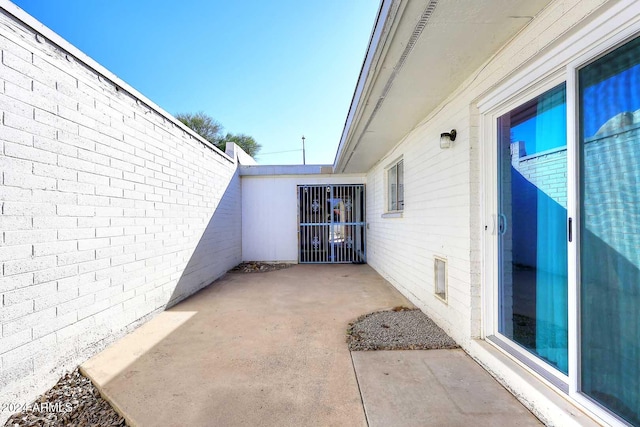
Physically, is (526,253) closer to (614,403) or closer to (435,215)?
(614,403)

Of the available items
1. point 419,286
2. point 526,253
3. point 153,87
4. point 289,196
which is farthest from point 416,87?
point 153,87

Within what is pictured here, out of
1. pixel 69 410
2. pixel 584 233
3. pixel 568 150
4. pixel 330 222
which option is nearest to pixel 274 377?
pixel 69 410

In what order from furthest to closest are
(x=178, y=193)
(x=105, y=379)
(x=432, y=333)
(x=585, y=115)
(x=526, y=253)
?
(x=178, y=193) → (x=432, y=333) → (x=105, y=379) → (x=526, y=253) → (x=585, y=115)

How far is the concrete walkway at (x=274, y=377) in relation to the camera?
174cm

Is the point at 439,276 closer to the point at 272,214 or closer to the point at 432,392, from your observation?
the point at 432,392

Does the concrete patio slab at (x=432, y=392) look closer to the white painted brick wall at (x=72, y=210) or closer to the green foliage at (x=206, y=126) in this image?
the white painted brick wall at (x=72, y=210)

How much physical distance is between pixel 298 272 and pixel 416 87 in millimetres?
4918

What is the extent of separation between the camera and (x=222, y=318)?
352 cm

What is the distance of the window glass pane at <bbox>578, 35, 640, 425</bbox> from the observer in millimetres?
1269

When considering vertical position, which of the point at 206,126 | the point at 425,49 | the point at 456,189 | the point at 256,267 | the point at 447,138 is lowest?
the point at 256,267

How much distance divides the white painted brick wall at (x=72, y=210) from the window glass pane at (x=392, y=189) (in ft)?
12.5

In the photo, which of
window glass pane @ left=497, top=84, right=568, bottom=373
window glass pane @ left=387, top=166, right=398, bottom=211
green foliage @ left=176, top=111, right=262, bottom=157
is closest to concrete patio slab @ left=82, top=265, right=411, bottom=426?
window glass pane @ left=497, top=84, right=568, bottom=373

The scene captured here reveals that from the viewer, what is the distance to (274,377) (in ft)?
7.18

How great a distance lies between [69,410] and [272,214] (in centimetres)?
609
